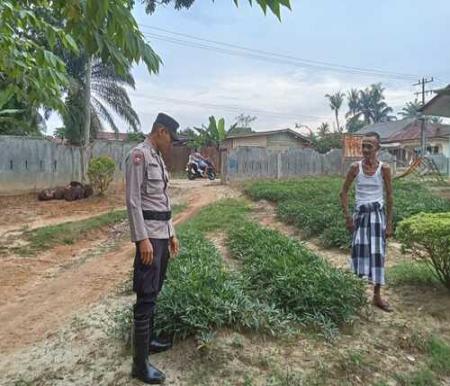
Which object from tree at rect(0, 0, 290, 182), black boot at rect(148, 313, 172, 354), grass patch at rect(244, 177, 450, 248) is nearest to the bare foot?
black boot at rect(148, 313, 172, 354)

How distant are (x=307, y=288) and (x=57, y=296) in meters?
2.88

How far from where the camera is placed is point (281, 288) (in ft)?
13.9

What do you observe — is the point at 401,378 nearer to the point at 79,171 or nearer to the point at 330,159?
the point at 79,171

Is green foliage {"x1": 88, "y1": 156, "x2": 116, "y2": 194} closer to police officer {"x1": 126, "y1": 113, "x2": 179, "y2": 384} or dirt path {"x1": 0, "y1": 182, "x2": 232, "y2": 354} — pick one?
dirt path {"x1": 0, "y1": 182, "x2": 232, "y2": 354}

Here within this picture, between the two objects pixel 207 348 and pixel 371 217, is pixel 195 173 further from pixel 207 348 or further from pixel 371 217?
pixel 207 348

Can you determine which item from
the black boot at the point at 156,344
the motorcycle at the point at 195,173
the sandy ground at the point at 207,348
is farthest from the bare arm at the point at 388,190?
the motorcycle at the point at 195,173

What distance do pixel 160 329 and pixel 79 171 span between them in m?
11.6

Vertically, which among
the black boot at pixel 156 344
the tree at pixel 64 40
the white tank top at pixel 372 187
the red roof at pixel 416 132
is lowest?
the black boot at pixel 156 344

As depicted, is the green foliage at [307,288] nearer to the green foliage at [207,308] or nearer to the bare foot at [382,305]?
the green foliage at [207,308]

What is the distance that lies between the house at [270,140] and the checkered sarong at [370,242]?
Answer: 25171 millimetres

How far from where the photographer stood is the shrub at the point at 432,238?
4.64 meters

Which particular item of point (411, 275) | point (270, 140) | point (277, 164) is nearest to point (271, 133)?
point (270, 140)

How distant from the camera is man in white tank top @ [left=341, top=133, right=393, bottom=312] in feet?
15.0

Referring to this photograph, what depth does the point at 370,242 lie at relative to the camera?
4.61 meters
